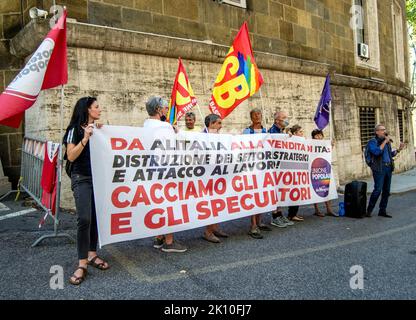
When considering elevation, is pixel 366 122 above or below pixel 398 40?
below

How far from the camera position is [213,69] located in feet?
28.7

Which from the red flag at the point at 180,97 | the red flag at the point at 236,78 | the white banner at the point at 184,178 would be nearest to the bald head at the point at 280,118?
the white banner at the point at 184,178

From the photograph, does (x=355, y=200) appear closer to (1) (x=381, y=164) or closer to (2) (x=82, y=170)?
(1) (x=381, y=164)

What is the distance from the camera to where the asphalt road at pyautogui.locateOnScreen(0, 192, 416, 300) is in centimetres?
333

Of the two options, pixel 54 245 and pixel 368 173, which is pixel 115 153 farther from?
pixel 368 173

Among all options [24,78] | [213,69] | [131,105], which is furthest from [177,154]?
[213,69]

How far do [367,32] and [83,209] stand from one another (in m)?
15.5

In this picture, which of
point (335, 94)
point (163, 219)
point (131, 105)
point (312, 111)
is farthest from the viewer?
point (335, 94)

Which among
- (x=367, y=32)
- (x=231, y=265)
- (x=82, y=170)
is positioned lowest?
(x=231, y=265)

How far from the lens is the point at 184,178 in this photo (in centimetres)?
473

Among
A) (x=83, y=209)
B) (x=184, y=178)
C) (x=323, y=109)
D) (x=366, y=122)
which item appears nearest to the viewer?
(x=83, y=209)

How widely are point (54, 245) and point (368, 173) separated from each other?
12141 millimetres

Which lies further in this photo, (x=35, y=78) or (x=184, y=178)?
(x=184, y=178)

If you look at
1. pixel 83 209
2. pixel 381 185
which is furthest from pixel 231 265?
pixel 381 185
